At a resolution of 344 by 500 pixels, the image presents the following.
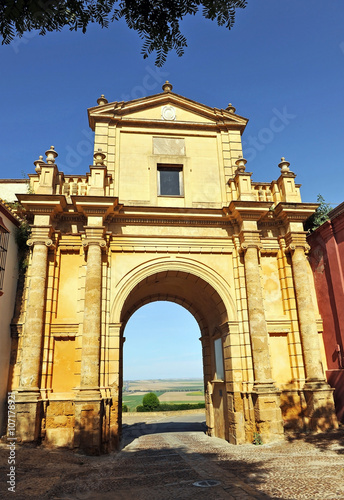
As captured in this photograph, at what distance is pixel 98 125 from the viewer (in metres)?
14.3

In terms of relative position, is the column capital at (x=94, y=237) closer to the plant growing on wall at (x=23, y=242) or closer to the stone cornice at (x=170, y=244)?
the stone cornice at (x=170, y=244)

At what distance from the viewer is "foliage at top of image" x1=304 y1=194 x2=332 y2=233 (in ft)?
46.7

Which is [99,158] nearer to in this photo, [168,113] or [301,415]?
[168,113]

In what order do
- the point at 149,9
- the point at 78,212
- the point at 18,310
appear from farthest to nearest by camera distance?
the point at 78,212, the point at 18,310, the point at 149,9

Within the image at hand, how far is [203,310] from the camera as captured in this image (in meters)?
15.6

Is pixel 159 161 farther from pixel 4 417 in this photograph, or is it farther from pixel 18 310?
pixel 4 417

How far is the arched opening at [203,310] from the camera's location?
1280 centimetres

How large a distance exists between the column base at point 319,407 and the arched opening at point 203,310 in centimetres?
265

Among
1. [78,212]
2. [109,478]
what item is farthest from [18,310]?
[109,478]

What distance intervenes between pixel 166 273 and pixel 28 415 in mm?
6110

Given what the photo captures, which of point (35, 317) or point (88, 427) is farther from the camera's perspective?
point (35, 317)

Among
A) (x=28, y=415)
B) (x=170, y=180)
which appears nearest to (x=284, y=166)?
(x=170, y=180)

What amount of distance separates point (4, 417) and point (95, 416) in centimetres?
285

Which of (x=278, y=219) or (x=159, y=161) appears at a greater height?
(x=159, y=161)
